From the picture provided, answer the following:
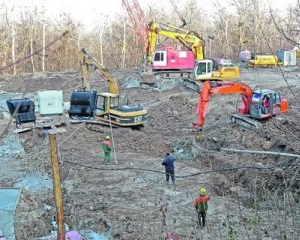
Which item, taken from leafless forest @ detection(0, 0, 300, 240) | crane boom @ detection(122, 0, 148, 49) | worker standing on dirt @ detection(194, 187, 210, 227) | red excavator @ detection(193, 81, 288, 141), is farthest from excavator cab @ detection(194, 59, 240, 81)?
Answer: worker standing on dirt @ detection(194, 187, 210, 227)

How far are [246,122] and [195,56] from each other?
1165cm

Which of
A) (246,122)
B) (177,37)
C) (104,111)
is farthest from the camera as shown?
(177,37)

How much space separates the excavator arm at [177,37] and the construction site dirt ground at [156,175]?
516cm

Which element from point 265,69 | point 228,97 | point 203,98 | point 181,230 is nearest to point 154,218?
point 181,230

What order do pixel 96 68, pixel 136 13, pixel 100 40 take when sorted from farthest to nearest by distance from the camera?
pixel 100 40 → pixel 136 13 → pixel 96 68

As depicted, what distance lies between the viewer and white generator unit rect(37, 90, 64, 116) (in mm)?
20281

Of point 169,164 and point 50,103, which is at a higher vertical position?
point 50,103

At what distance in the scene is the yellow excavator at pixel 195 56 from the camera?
25.3m

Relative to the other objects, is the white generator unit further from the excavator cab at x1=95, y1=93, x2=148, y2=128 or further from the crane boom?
the crane boom

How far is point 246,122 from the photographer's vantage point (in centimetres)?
1705

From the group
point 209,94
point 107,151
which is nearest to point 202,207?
point 107,151

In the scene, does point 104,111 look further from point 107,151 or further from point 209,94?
point 209,94

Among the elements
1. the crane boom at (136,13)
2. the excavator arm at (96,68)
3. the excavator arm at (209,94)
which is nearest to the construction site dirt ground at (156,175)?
the excavator arm at (209,94)

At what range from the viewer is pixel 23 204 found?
37.6 feet
